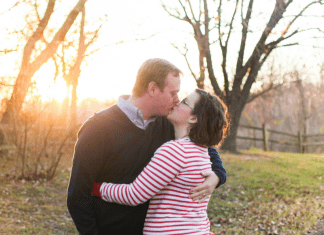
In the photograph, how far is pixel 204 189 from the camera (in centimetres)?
190

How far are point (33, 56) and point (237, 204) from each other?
596cm

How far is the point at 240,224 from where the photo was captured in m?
6.04

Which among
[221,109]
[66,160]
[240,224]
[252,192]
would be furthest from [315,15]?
[221,109]

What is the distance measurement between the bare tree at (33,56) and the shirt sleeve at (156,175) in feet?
18.4

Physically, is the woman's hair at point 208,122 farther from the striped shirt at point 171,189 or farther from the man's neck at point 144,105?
the man's neck at point 144,105

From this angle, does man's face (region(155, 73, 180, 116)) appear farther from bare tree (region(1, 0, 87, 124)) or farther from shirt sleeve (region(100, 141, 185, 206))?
bare tree (region(1, 0, 87, 124))

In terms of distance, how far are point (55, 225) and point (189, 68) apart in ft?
31.0

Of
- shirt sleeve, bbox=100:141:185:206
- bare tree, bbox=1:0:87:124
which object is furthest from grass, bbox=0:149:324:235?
shirt sleeve, bbox=100:141:185:206

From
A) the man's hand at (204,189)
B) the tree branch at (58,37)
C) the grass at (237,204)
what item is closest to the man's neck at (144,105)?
the man's hand at (204,189)

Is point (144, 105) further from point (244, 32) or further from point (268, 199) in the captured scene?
point (244, 32)

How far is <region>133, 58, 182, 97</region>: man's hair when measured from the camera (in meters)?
2.26

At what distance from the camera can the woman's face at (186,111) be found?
2.05 meters

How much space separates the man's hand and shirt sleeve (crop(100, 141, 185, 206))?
172 millimetres

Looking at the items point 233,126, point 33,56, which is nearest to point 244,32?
point 233,126
